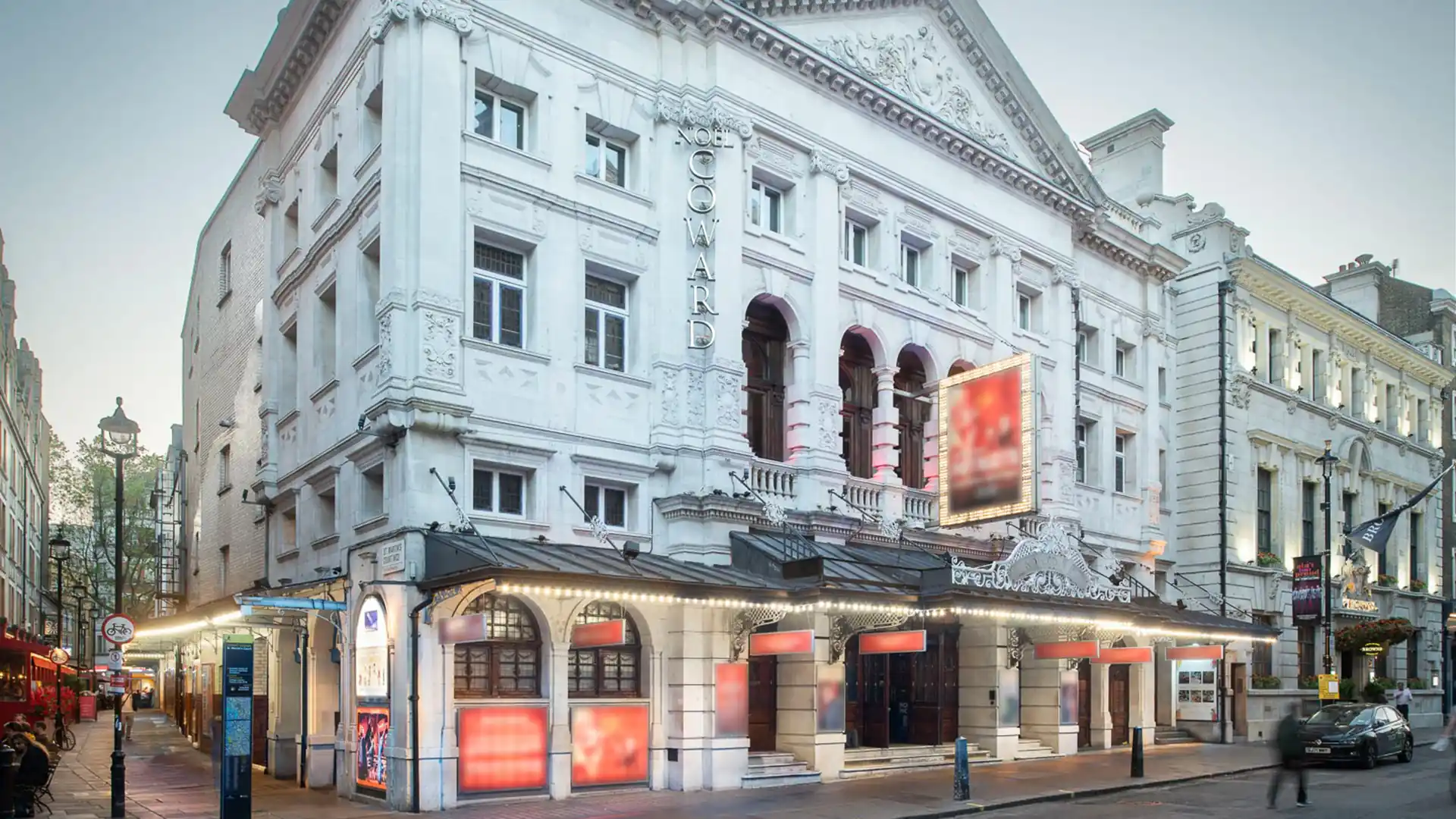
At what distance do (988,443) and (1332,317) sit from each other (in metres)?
26.3

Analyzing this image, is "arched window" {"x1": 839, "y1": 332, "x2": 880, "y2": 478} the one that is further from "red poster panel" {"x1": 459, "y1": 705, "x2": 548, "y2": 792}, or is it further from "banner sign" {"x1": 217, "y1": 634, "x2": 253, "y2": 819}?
"banner sign" {"x1": 217, "y1": 634, "x2": 253, "y2": 819}

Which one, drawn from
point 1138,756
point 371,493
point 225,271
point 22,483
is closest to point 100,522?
point 22,483

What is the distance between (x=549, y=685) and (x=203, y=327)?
77.9 feet

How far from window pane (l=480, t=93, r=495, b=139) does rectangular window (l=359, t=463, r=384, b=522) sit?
6561 millimetres

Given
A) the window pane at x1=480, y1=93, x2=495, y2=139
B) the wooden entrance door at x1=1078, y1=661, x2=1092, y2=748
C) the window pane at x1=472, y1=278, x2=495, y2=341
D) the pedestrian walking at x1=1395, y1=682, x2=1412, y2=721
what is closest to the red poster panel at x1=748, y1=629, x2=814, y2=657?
the window pane at x1=472, y1=278, x2=495, y2=341

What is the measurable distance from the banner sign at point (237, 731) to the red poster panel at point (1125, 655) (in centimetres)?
2068

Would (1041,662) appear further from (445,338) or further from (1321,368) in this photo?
(1321,368)

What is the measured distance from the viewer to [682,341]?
24.6 m

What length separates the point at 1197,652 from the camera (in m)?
33.7

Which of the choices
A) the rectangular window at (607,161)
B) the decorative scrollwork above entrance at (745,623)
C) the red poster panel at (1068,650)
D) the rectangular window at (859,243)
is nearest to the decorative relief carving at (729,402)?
the decorative scrollwork above entrance at (745,623)

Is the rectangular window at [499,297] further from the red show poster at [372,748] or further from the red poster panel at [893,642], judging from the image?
the red poster panel at [893,642]

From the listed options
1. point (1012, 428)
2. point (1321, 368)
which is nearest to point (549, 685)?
point (1012, 428)

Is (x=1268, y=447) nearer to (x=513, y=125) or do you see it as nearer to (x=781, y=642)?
(x=781, y=642)

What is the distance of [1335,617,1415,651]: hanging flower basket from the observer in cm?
4403
